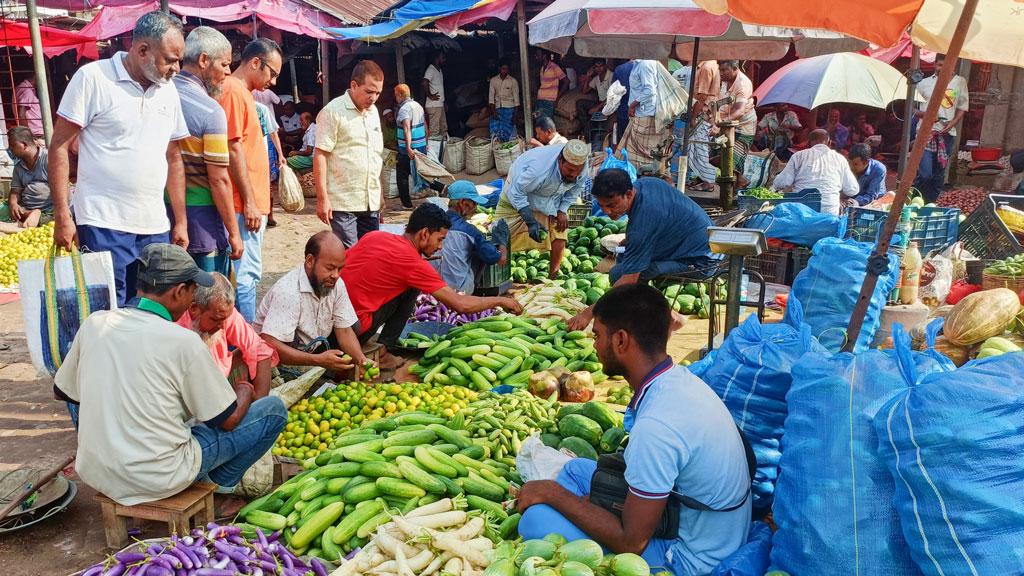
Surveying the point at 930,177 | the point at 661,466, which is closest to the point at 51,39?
the point at 661,466

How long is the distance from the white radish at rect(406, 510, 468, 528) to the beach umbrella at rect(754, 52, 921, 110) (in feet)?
31.3

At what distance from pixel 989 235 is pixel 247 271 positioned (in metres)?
6.14

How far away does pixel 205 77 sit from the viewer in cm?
502

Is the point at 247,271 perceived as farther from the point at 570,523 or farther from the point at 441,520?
the point at 570,523

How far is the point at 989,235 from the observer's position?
22.1 ft

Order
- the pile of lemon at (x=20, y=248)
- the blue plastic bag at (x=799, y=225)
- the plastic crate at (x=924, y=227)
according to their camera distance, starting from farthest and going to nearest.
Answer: the pile of lemon at (x=20, y=248) < the blue plastic bag at (x=799, y=225) < the plastic crate at (x=924, y=227)

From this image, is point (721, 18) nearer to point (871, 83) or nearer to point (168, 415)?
point (168, 415)

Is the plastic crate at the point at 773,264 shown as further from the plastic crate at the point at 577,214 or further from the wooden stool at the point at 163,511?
the wooden stool at the point at 163,511

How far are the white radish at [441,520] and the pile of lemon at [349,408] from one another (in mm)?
1299

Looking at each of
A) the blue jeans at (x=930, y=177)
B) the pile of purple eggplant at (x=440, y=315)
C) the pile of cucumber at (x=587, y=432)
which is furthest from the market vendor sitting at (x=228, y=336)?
the blue jeans at (x=930, y=177)

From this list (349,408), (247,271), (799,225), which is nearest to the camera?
(349,408)

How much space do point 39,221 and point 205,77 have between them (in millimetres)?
6138

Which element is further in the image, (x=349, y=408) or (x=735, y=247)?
(x=349, y=408)

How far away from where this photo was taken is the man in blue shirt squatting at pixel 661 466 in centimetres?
268
